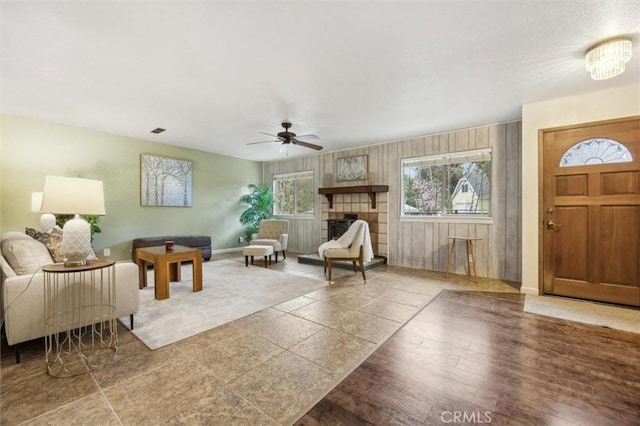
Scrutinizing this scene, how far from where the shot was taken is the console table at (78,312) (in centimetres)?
193

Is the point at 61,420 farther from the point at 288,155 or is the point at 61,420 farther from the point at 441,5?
the point at 288,155

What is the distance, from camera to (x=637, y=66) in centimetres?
263

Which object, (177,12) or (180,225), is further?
(180,225)

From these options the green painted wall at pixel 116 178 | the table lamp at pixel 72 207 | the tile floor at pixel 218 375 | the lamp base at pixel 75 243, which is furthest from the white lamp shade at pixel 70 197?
the green painted wall at pixel 116 178

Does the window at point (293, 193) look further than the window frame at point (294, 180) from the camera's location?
Yes

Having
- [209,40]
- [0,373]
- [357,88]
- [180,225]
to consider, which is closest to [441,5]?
[357,88]

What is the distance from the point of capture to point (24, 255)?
2.14 metres

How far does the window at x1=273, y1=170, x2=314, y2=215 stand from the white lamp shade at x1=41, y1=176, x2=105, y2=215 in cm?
505

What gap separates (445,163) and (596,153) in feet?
6.39

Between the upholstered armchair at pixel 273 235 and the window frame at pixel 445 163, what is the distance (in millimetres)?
2554

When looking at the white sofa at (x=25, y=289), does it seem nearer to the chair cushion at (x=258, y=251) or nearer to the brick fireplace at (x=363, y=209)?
the chair cushion at (x=258, y=251)

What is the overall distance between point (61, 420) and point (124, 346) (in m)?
0.81

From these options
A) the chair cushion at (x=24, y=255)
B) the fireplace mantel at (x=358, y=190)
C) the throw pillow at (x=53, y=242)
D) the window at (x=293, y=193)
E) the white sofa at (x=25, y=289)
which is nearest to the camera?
the white sofa at (x=25, y=289)

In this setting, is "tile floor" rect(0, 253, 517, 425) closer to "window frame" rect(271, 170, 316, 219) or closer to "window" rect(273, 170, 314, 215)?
"window frame" rect(271, 170, 316, 219)
